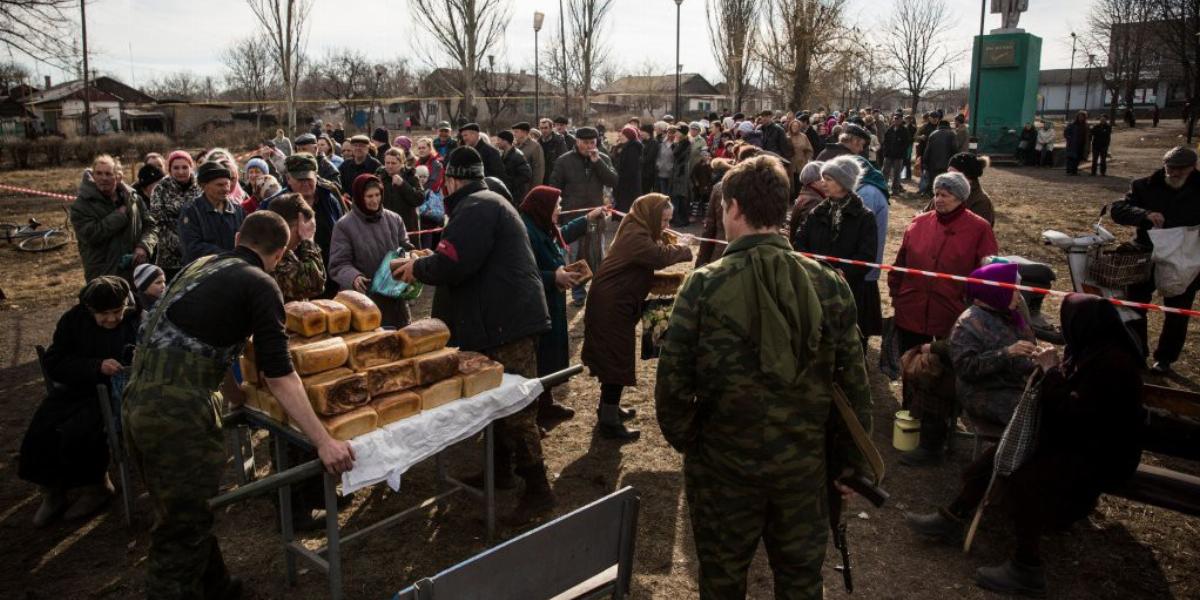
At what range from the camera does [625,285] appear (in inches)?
210

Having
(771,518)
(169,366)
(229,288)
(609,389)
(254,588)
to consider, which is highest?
(229,288)

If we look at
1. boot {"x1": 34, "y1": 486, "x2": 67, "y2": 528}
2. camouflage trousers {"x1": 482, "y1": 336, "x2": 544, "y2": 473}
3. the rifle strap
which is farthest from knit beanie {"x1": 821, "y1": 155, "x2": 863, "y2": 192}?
boot {"x1": 34, "y1": 486, "x2": 67, "y2": 528}

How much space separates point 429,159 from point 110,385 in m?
6.19

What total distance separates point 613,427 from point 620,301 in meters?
1.03

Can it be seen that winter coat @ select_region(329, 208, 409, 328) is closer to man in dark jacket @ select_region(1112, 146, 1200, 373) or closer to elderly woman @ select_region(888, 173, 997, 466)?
elderly woman @ select_region(888, 173, 997, 466)

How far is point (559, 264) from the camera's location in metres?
5.49

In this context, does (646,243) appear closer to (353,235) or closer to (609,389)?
(609,389)

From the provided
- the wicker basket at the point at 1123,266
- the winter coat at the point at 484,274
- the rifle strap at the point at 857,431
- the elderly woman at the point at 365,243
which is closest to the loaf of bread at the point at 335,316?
the winter coat at the point at 484,274

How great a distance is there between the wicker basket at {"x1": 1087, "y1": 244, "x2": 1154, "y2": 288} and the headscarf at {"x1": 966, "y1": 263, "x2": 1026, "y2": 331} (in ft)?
9.60

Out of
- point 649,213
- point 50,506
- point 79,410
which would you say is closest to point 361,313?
point 649,213

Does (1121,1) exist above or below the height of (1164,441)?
above

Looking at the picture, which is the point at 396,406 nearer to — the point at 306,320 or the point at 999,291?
the point at 306,320

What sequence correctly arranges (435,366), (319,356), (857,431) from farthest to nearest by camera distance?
(435,366) < (319,356) < (857,431)

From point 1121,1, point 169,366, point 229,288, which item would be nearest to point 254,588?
point 169,366
